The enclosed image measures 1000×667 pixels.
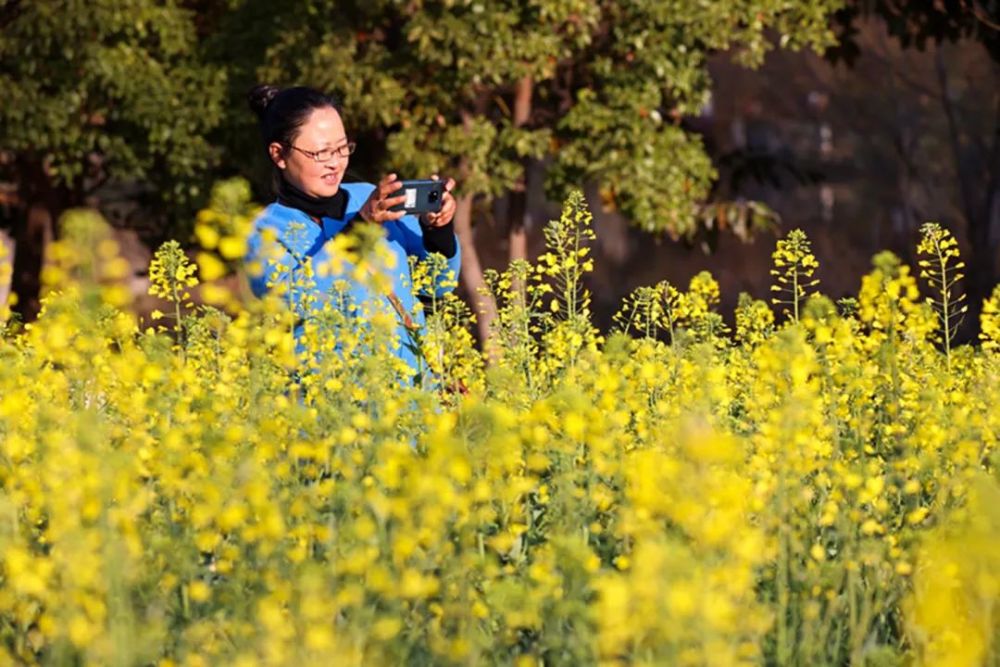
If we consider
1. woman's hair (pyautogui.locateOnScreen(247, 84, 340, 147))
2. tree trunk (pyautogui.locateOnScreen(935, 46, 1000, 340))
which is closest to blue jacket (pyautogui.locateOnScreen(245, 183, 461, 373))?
woman's hair (pyautogui.locateOnScreen(247, 84, 340, 147))

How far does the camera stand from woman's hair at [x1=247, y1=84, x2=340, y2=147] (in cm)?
673

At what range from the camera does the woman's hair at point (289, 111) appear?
6.73 meters

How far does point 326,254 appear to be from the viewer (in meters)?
6.54

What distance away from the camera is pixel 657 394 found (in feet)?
22.8

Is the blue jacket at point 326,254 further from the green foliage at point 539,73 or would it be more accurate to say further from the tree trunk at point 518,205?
the tree trunk at point 518,205

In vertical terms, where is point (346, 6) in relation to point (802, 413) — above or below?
above

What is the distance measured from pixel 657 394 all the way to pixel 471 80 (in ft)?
39.2

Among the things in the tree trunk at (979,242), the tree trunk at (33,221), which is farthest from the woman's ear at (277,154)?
the tree trunk at (979,242)

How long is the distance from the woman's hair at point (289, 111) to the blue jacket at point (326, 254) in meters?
0.23

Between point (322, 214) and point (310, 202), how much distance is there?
2.6 inches

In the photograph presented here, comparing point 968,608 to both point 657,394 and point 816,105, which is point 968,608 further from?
point 816,105

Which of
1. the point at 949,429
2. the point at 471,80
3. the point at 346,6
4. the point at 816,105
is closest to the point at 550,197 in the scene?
the point at 471,80

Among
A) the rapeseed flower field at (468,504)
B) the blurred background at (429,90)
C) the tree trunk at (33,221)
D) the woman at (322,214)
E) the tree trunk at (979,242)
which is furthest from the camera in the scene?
the tree trunk at (979,242)

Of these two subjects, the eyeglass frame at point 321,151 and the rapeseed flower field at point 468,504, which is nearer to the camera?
the rapeseed flower field at point 468,504
